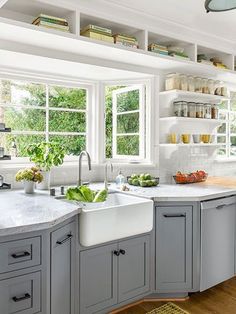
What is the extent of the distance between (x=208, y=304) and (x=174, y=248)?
1.80 feet

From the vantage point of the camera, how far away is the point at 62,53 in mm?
2654

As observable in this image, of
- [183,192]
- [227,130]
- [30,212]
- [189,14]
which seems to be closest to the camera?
[30,212]

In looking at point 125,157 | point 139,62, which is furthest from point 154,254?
point 139,62

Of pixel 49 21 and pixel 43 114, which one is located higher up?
pixel 49 21

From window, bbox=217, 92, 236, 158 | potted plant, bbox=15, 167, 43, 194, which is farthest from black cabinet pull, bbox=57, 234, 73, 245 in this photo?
window, bbox=217, 92, 236, 158

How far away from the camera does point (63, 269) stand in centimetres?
189

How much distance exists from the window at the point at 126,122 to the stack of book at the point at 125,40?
676mm

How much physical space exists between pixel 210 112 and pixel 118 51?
1402mm

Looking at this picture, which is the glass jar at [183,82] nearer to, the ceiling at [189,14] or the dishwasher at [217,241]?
the ceiling at [189,14]

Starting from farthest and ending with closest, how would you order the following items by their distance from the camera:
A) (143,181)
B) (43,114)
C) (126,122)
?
(126,122), (43,114), (143,181)

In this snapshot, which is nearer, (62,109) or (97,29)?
(97,29)

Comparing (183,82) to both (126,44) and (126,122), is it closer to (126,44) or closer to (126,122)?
(126,122)

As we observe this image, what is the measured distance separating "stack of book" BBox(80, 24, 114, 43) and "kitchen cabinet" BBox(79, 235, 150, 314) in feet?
5.33

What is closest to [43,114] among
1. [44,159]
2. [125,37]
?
[44,159]
